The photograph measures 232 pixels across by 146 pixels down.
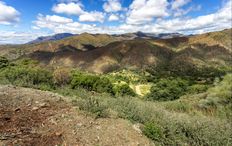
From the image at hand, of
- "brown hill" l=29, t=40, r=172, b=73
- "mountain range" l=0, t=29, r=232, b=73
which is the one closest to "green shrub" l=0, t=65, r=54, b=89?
"mountain range" l=0, t=29, r=232, b=73

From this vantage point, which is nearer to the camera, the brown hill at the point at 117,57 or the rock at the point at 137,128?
the rock at the point at 137,128

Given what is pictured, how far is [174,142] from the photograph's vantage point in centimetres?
522

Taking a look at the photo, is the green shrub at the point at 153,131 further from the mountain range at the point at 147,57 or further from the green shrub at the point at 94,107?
the mountain range at the point at 147,57

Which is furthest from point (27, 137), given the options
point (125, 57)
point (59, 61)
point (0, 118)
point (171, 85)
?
point (59, 61)

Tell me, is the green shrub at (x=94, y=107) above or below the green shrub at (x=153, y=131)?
above

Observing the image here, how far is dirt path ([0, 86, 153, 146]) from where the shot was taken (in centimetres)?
466

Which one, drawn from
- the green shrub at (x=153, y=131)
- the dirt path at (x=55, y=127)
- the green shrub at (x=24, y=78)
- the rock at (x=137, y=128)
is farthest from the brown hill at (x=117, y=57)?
the green shrub at (x=153, y=131)

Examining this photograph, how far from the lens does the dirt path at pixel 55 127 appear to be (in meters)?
4.66

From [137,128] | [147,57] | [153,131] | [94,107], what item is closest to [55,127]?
[94,107]

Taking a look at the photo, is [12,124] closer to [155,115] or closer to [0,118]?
[0,118]

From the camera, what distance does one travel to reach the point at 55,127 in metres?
5.17

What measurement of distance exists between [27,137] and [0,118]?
3.53ft

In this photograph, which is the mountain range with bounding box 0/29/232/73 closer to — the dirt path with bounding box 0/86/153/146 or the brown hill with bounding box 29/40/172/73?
the brown hill with bounding box 29/40/172/73

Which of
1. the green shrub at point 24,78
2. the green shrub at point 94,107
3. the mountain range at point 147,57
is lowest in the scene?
the mountain range at point 147,57
